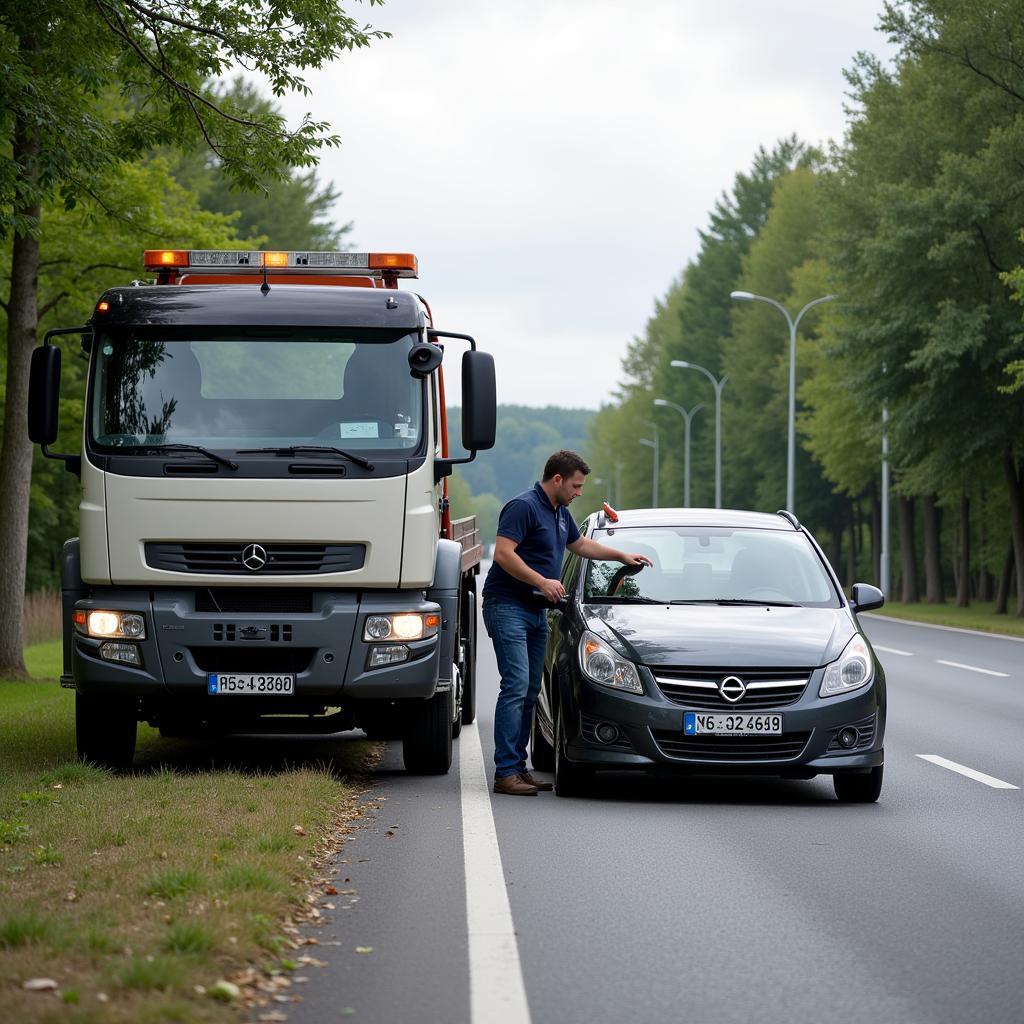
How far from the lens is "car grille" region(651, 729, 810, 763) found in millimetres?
9984

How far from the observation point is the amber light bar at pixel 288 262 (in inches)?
458

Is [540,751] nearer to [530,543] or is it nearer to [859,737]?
[530,543]

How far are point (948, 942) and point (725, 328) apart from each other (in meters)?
90.6

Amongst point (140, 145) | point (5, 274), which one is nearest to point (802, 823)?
point (140, 145)

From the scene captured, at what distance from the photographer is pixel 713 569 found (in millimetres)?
11289

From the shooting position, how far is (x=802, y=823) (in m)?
9.54

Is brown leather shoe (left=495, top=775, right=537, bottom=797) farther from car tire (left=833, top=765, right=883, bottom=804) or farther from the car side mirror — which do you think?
the car side mirror

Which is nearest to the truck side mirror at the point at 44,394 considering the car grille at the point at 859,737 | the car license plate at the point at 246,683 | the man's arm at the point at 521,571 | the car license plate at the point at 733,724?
the car license plate at the point at 246,683

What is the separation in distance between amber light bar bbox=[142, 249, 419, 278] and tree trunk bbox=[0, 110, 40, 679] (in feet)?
23.2

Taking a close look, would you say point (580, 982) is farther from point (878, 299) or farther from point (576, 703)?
point (878, 299)

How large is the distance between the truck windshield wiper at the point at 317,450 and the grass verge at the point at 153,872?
1.78 metres

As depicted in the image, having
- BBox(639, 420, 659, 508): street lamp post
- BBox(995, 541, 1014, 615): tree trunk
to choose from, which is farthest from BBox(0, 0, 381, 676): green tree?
BBox(639, 420, 659, 508): street lamp post

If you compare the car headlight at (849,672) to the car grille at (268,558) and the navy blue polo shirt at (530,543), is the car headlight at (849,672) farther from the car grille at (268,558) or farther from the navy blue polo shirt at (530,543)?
the car grille at (268,558)

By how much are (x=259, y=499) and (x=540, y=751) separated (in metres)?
2.74
